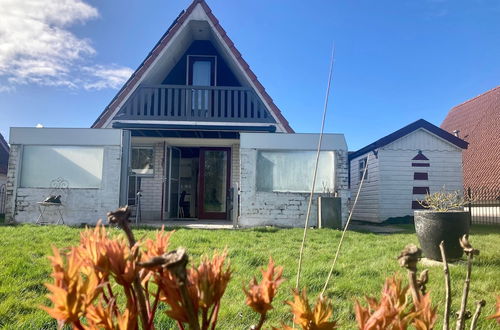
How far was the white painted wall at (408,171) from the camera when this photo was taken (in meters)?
14.6

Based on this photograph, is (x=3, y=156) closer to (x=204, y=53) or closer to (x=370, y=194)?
(x=204, y=53)

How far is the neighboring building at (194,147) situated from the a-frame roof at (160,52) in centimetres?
3

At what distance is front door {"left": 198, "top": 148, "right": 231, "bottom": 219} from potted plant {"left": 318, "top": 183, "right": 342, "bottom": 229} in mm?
4098

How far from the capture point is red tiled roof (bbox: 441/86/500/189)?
744 inches

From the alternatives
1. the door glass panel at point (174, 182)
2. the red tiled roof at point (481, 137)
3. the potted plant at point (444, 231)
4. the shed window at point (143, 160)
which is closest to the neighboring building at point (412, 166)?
the red tiled roof at point (481, 137)

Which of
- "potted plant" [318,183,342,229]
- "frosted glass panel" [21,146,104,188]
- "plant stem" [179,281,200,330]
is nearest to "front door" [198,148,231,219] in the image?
"frosted glass panel" [21,146,104,188]

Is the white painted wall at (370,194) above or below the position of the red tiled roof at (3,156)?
below

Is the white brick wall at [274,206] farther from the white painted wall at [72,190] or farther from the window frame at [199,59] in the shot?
the window frame at [199,59]

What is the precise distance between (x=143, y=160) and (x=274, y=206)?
542 cm

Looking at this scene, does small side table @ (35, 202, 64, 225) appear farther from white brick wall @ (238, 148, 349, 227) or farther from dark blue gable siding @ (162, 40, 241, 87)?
dark blue gable siding @ (162, 40, 241, 87)


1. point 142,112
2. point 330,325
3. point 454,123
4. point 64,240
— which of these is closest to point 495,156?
point 454,123

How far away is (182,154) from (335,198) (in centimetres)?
646

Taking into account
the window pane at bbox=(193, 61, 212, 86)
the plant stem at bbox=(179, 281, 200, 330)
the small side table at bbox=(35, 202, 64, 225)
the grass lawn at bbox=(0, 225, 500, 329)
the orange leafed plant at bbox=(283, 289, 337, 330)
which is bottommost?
the grass lawn at bbox=(0, 225, 500, 329)

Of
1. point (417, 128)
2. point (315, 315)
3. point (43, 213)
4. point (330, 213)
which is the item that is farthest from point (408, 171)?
point (315, 315)
